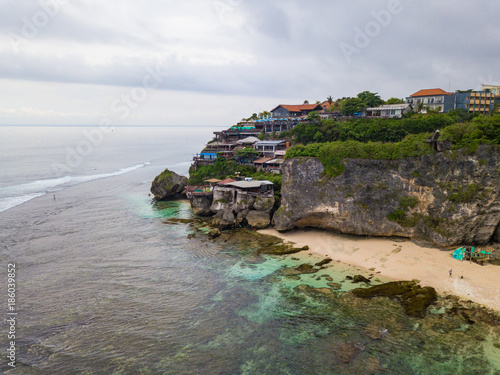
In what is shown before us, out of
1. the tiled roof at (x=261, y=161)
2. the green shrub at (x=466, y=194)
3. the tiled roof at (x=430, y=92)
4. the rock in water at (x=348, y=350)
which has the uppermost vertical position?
the tiled roof at (x=430, y=92)

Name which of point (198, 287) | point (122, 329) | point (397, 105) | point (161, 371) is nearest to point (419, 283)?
point (198, 287)

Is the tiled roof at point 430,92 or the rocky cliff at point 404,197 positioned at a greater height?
the tiled roof at point 430,92

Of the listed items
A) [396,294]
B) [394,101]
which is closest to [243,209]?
[396,294]

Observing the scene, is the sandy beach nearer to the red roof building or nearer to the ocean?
the ocean

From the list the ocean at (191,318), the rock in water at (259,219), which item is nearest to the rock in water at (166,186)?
the ocean at (191,318)

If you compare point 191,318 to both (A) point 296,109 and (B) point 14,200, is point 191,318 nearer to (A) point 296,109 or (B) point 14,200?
(B) point 14,200

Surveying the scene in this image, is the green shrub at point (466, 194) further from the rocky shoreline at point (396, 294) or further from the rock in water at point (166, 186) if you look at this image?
the rock in water at point (166, 186)

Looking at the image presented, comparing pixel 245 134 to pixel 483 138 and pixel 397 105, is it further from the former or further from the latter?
pixel 483 138
